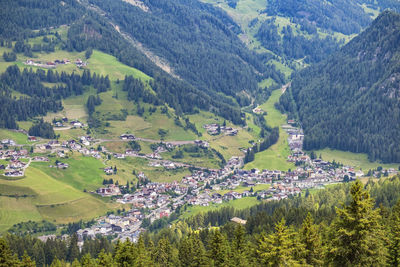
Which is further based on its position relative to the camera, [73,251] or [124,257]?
[73,251]

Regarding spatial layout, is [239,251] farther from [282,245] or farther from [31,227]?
[31,227]

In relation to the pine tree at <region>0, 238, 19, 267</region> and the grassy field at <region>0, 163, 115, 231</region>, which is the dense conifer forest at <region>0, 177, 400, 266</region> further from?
the grassy field at <region>0, 163, 115, 231</region>

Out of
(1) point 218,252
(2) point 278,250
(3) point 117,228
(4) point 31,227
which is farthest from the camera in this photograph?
(3) point 117,228

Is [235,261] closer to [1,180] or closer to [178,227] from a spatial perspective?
[178,227]

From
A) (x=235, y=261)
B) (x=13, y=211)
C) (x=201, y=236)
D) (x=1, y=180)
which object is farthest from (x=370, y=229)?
(x=1, y=180)

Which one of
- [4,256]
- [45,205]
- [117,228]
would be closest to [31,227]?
[45,205]

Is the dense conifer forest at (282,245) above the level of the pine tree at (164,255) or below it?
above

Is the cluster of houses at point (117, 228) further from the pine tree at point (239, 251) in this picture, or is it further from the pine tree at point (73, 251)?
the pine tree at point (239, 251)

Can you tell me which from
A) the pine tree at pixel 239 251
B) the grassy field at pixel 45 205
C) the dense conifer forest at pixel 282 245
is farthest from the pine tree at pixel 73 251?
the pine tree at pixel 239 251
